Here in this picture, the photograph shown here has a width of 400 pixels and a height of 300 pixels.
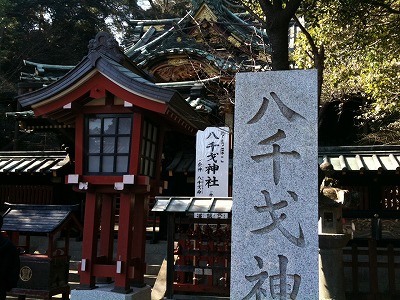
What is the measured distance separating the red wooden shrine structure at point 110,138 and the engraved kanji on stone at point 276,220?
9.04ft

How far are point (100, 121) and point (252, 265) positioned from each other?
3.97 meters

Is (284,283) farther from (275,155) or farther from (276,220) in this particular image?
(275,155)

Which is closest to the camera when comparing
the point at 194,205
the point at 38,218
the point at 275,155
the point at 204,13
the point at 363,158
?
the point at 275,155

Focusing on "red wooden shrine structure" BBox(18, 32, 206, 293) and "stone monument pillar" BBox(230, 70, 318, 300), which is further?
"red wooden shrine structure" BBox(18, 32, 206, 293)

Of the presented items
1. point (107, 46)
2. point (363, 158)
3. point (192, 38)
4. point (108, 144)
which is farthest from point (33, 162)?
point (363, 158)

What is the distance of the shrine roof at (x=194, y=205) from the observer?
24.4 feet

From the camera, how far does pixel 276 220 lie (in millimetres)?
4672

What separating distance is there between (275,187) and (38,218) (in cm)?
501

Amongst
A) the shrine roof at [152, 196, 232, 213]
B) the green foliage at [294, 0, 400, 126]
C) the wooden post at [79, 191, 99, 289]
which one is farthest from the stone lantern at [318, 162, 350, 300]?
the wooden post at [79, 191, 99, 289]

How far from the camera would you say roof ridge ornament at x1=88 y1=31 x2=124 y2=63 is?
7371mm

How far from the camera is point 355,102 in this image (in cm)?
1521

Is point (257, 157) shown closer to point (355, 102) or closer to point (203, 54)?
point (203, 54)

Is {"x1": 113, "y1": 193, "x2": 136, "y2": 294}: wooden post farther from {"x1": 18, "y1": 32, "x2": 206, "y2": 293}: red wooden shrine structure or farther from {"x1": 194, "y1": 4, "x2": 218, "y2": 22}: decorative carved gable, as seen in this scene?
{"x1": 194, "y1": 4, "x2": 218, "y2": 22}: decorative carved gable

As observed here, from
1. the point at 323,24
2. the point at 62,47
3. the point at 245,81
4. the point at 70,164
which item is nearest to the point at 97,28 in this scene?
the point at 62,47
